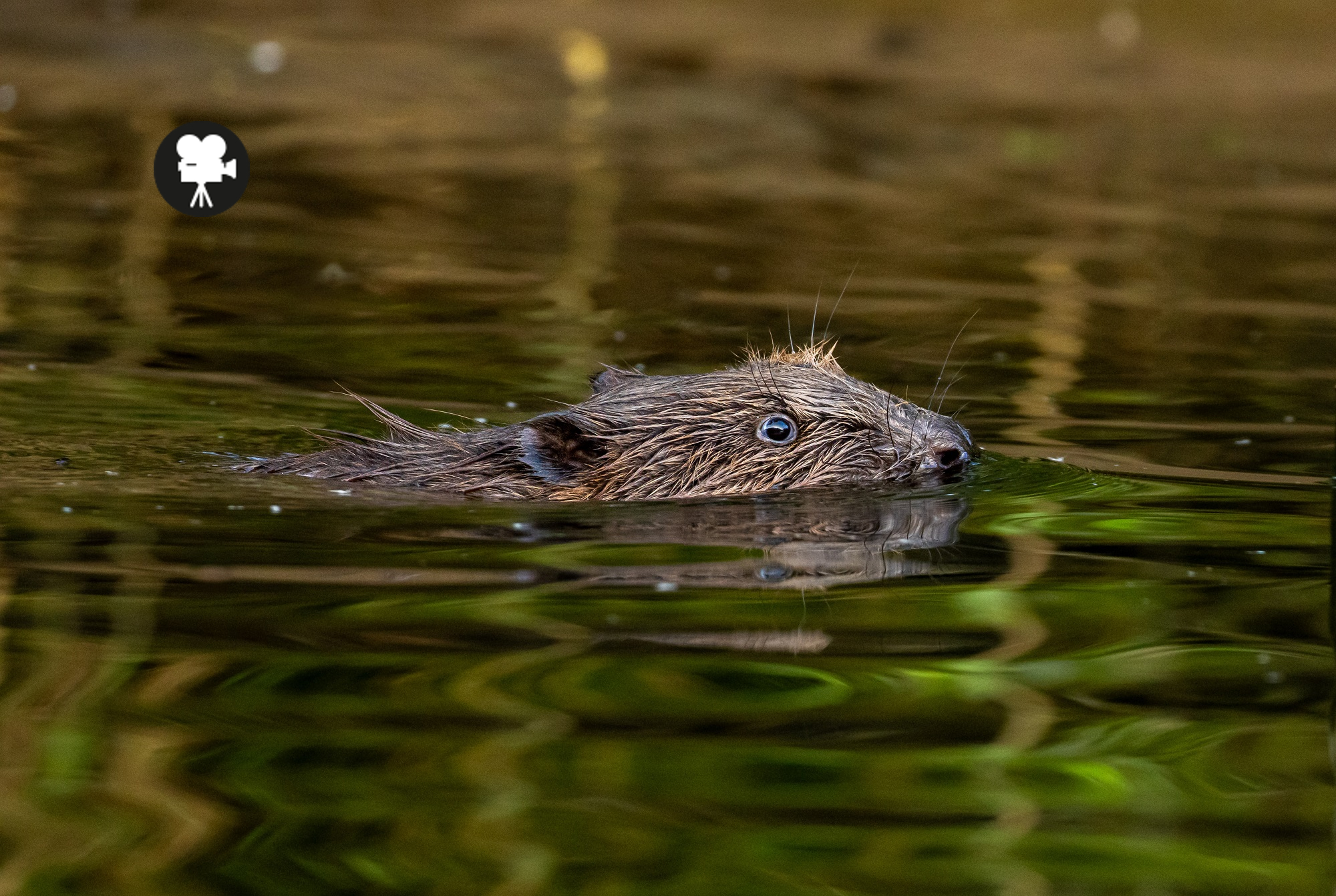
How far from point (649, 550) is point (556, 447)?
0.97 m

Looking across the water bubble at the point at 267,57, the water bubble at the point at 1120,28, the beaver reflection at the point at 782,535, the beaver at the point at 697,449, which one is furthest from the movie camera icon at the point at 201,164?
the water bubble at the point at 1120,28

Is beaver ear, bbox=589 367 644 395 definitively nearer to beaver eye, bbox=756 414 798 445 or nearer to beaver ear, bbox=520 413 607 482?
beaver ear, bbox=520 413 607 482

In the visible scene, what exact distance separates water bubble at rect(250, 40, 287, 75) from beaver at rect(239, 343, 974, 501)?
15102mm

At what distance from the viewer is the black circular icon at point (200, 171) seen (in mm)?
15984

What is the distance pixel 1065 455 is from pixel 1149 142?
13.9 m

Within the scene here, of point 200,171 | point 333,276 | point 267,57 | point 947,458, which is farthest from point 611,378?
point 267,57

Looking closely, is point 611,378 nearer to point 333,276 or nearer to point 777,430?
point 777,430

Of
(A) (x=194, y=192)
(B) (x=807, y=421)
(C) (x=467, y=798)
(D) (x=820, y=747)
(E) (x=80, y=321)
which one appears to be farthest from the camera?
(A) (x=194, y=192)

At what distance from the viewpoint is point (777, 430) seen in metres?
7.57

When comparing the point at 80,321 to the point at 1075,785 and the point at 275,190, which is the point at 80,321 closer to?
the point at 275,190

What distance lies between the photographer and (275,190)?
1645 cm

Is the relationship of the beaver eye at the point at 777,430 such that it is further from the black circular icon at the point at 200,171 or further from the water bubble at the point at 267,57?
the water bubble at the point at 267,57

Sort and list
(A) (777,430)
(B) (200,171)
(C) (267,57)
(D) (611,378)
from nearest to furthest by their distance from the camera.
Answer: (A) (777,430) → (D) (611,378) → (B) (200,171) → (C) (267,57)

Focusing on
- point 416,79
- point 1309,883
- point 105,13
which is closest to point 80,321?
point 1309,883
